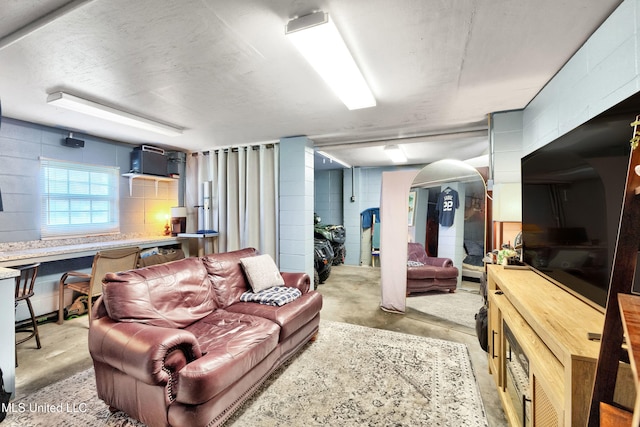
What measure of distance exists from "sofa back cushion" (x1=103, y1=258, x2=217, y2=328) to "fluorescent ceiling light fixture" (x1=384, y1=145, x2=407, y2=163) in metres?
3.43

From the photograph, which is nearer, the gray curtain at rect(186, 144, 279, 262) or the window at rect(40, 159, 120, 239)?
the window at rect(40, 159, 120, 239)

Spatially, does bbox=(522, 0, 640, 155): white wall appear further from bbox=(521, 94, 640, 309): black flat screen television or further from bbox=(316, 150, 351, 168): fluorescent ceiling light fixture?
bbox=(316, 150, 351, 168): fluorescent ceiling light fixture

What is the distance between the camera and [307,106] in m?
2.83

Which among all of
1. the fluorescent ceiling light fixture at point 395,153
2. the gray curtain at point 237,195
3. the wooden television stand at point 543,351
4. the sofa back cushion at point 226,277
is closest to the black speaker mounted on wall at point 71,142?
the gray curtain at point 237,195

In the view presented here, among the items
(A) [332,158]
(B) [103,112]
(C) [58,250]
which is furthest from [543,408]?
(A) [332,158]

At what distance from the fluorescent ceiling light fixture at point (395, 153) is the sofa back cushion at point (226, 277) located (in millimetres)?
3075

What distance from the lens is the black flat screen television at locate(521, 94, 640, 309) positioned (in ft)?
3.55

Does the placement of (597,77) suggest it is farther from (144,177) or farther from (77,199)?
(77,199)

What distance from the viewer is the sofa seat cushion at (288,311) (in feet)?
7.17

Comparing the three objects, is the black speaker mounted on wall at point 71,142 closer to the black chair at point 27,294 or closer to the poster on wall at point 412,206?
the black chair at point 27,294

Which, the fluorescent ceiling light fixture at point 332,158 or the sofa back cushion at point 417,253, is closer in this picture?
the sofa back cushion at point 417,253

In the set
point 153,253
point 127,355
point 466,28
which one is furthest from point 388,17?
point 153,253

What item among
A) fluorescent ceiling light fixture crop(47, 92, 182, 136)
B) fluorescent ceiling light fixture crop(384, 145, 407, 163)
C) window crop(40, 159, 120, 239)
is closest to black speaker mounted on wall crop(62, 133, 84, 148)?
window crop(40, 159, 120, 239)

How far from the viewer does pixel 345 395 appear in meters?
1.94
